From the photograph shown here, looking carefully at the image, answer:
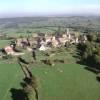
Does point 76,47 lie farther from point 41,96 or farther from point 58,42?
Result: point 41,96

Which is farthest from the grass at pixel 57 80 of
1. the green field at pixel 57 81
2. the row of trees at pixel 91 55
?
the row of trees at pixel 91 55

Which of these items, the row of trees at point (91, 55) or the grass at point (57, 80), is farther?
the row of trees at point (91, 55)

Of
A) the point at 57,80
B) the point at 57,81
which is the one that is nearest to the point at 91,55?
the point at 57,80

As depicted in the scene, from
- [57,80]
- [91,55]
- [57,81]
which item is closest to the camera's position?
[57,81]

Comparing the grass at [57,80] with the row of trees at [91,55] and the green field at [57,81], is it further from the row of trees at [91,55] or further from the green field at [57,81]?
the row of trees at [91,55]

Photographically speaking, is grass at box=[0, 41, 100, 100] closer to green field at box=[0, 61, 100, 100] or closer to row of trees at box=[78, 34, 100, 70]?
green field at box=[0, 61, 100, 100]

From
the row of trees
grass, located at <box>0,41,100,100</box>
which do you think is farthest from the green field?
the row of trees

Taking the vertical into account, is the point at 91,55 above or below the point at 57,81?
above

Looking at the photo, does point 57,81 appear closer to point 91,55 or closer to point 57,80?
point 57,80

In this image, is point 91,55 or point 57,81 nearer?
point 57,81

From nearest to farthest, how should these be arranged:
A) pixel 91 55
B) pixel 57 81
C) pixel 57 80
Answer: pixel 57 81
pixel 57 80
pixel 91 55
